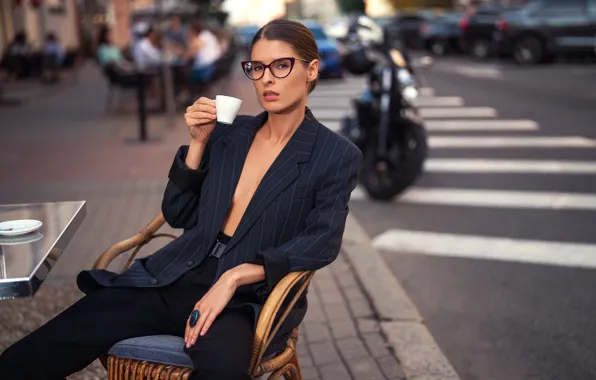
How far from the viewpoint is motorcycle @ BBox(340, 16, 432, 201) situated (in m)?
6.94

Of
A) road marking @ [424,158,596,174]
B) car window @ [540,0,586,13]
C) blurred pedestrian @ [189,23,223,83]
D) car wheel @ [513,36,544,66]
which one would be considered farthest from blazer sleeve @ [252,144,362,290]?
car wheel @ [513,36,544,66]

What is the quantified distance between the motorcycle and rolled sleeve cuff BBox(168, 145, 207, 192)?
4.14 metres

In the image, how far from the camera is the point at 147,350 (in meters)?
2.51

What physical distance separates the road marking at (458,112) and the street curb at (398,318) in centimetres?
734

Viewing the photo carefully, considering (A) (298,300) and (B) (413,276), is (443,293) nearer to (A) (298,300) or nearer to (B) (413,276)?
(B) (413,276)

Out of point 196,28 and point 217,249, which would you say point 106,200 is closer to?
point 217,249

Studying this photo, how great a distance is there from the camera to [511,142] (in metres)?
10.1

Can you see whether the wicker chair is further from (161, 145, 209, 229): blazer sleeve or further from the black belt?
(161, 145, 209, 229): blazer sleeve

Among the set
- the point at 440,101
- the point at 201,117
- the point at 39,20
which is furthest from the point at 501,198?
the point at 39,20

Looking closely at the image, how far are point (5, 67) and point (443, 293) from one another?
15.1 meters

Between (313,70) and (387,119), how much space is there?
170 inches

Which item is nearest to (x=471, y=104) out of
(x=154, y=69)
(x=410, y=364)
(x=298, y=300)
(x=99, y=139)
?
(x=154, y=69)

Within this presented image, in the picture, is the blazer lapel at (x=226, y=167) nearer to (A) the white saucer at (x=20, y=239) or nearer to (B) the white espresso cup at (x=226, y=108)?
(B) the white espresso cup at (x=226, y=108)

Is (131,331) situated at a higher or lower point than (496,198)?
higher
